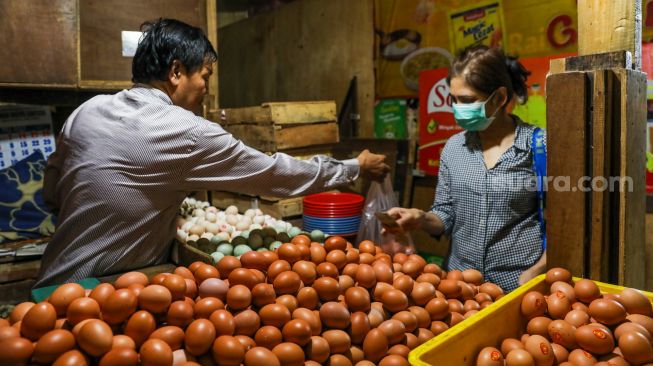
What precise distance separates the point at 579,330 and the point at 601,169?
0.61 m

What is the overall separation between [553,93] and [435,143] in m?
2.73

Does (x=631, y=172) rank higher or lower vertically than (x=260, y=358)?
higher

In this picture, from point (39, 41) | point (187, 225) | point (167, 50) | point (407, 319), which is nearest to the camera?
point (407, 319)

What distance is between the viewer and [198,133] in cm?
217

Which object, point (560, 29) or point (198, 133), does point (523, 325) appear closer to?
point (198, 133)

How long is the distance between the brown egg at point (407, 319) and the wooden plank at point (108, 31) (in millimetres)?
3347

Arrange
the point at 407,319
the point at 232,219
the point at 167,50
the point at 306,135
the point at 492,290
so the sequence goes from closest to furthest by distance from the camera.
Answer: the point at 407,319, the point at 492,290, the point at 167,50, the point at 232,219, the point at 306,135

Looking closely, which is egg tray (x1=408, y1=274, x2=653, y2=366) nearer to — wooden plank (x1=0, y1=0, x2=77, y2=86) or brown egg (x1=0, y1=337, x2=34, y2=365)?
brown egg (x1=0, y1=337, x2=34, y2=365)

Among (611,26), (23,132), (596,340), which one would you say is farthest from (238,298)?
(23,132)

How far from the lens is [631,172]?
185 cm

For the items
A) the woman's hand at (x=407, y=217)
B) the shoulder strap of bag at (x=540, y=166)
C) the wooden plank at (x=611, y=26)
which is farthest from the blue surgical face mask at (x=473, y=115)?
the wooden plank at (x=611, y=26)

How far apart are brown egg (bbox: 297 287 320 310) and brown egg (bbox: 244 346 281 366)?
0.27m

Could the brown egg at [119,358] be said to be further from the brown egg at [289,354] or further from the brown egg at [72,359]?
the brown egg at [289,354]

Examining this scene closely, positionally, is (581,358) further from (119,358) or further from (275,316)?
(119,358)
